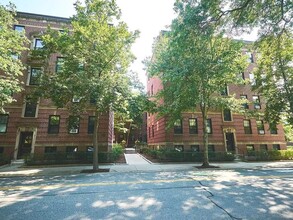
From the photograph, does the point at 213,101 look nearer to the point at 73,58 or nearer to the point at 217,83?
the point at 217,83

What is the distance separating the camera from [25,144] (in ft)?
59.3

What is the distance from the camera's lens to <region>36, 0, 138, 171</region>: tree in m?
11.6

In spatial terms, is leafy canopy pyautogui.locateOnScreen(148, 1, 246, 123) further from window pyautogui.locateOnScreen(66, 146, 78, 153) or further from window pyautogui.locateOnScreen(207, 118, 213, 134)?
window pyautogui.locateOnScreen(66, 146, 78, 153)

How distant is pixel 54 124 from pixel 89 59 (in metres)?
9.34

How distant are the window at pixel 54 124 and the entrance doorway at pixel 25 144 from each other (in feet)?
7.01

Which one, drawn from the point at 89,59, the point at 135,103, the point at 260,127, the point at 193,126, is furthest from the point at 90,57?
the point at 260,127

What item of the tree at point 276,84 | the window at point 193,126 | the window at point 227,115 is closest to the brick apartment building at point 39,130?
the window at point 193,126

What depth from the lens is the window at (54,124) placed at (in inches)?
718

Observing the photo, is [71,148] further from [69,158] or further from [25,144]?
[25,144]

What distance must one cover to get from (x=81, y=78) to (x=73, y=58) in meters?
1.83

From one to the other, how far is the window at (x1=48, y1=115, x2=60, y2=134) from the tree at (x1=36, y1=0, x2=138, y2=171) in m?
7.13

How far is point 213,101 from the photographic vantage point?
15.1 metres

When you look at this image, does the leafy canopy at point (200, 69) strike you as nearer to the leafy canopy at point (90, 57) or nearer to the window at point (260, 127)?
the leafy canopy at point (90, 57)

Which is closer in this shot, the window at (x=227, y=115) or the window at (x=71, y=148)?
the window at (x=71, y=148)
